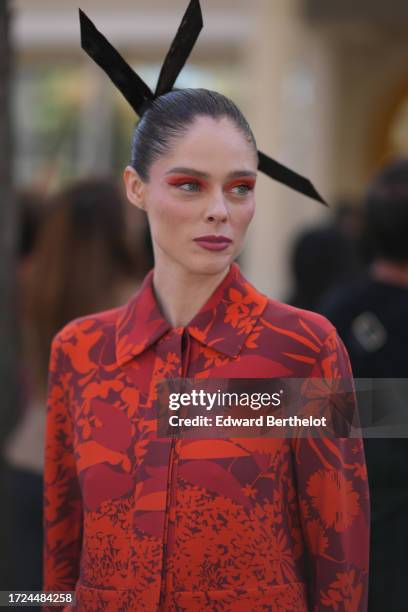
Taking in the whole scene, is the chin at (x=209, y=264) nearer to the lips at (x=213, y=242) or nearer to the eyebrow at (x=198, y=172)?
the lips at (x=213, y=242)

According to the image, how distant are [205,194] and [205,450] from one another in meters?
0.43

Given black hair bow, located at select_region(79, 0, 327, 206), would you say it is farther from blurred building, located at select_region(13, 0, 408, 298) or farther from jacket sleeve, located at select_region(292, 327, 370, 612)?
blurred building, located at select_region(13, 0, 408, 298)

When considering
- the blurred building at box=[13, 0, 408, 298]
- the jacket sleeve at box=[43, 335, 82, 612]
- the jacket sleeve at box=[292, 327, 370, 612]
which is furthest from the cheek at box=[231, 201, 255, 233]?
the blurred building at box=[13, 0, 408, 298]

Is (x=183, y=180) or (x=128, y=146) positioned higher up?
(x=128, y=146)

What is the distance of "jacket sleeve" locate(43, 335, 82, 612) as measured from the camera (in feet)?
6.88

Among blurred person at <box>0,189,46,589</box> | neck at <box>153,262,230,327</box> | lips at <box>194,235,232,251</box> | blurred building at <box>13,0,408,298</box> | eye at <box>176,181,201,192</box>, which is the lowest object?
blurred person at <box>0,189,46,589</box>

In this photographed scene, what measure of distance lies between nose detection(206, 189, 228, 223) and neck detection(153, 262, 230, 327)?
0.39 ft

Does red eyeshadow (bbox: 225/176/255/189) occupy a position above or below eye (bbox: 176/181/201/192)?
above

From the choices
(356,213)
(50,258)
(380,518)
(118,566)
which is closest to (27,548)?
(50,258)

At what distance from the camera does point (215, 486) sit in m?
1.86

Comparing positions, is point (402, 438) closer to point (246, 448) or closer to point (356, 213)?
point (246, 448)

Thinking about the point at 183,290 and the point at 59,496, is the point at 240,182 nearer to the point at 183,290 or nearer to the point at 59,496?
the point at 183,290

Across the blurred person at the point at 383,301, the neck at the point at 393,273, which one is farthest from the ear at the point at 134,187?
the neck at the point at 393,273

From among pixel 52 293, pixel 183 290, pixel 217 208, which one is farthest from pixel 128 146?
pixel 217 208
